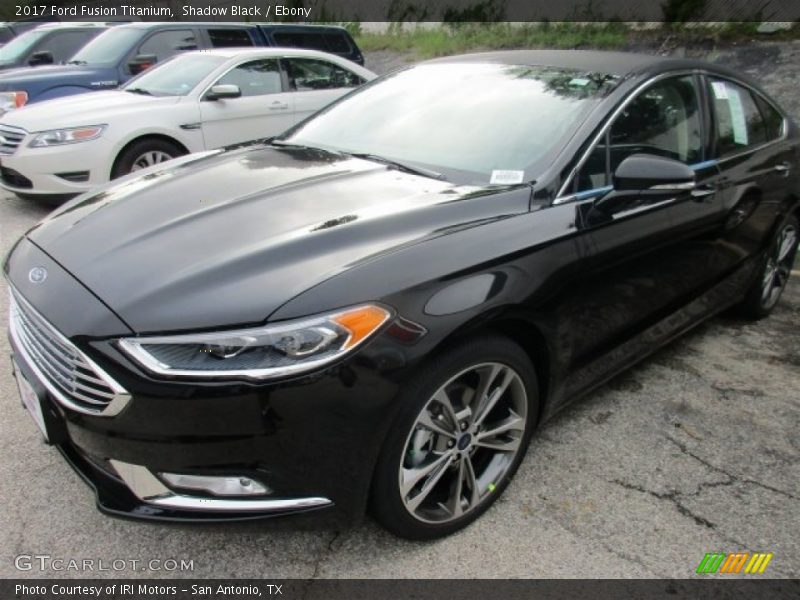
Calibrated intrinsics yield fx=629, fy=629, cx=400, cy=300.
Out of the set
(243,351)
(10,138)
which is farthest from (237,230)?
(10,138)

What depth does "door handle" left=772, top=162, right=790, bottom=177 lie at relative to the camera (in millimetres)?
3692

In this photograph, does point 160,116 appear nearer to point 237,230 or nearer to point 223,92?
point 223,92

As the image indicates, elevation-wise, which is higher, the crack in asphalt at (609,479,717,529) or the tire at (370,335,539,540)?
the tire at (370,335,539,540)

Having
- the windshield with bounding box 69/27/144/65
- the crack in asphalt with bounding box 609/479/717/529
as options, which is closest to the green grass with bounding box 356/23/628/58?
the windshield with bounding box 69/27/144/65

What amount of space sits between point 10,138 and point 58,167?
0.61m

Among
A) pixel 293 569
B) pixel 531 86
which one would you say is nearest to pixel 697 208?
pixel 531 86

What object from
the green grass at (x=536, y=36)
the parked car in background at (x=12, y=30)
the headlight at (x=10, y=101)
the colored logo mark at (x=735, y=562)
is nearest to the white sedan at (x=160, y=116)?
the headlight at (x=10, y=101)

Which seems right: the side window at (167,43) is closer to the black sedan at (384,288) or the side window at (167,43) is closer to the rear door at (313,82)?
the rear door at (313,82)

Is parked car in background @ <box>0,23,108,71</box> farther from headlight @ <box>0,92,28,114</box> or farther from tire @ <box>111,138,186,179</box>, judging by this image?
tire @ <box>111,138,186,179</box>

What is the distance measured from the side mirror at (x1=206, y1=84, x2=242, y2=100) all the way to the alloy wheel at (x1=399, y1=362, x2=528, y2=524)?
4.92 m

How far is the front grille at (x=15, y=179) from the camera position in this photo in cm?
558

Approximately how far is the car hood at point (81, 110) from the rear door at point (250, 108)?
419mm

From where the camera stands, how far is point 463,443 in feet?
7.29

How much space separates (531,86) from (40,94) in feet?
22.1
